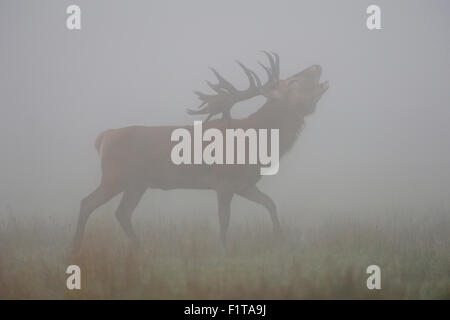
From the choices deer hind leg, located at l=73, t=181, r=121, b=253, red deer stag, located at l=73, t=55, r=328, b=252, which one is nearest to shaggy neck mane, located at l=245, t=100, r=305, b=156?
red deer stag, located at l=73, t=55, r=328, b=252

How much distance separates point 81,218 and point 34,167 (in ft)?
7.67

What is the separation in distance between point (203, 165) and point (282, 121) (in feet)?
3.48

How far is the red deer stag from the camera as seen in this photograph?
17.6 feet

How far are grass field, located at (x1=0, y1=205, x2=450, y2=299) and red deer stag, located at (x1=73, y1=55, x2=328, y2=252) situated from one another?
0.36 meters

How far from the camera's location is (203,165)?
544 cm

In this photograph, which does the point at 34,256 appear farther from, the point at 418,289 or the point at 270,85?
the point at 418,289

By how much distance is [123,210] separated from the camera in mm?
5641

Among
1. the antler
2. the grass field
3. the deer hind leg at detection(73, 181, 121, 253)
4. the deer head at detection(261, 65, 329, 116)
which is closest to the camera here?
the grass field

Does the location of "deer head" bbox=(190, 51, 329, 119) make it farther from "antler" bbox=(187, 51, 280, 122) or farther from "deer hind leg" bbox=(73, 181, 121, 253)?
"deer hind leg" bbox=(73, 181, 121, 253)

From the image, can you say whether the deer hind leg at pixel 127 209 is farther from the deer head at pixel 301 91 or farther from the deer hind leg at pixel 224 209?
the deer head at pixel 301 91

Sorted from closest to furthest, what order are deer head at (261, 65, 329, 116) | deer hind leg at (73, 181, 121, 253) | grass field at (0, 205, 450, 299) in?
1. grass field at (0, 205, 450, 299)
2. deer hind leg at (73, 181, 121, 253)
3. deer head at (261, 65, 329, 116)

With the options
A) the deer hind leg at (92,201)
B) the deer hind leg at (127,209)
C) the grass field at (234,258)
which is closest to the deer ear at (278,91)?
the grass field at (234,258)

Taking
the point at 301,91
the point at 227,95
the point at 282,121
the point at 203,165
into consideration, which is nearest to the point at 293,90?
the point at 301,91
